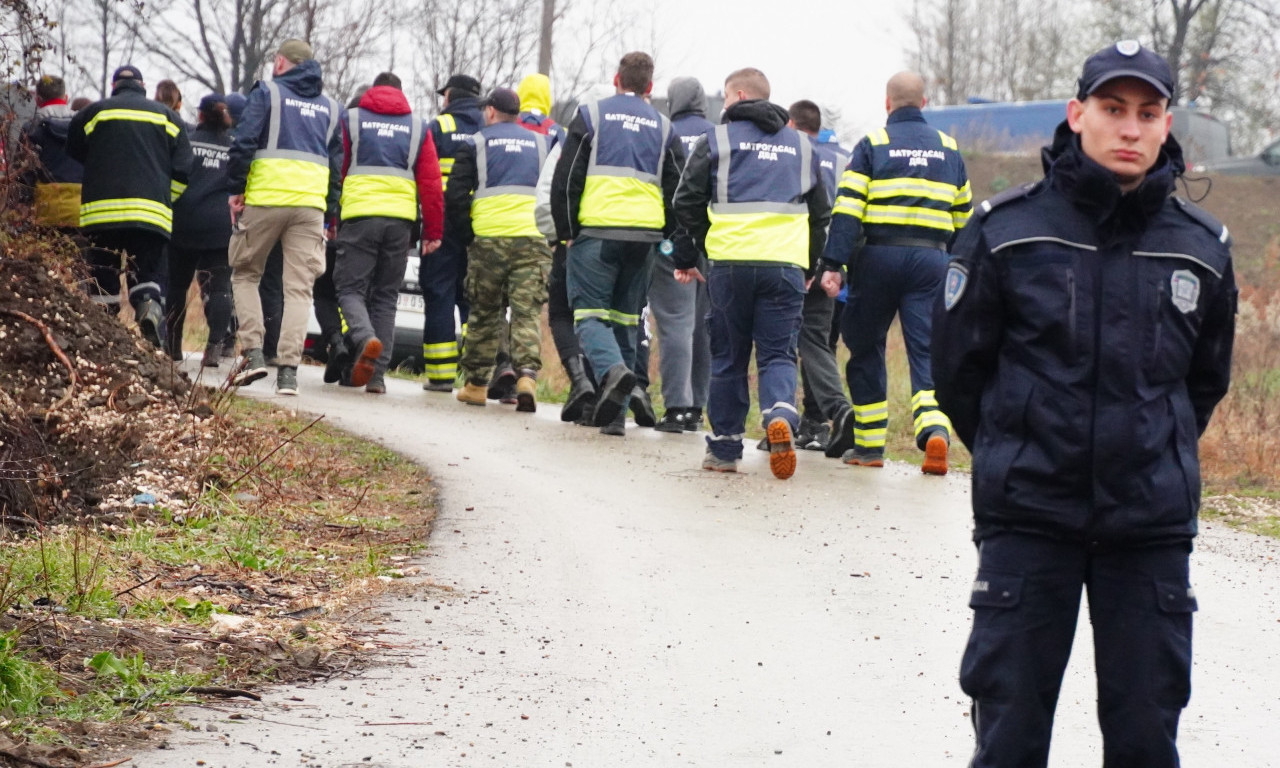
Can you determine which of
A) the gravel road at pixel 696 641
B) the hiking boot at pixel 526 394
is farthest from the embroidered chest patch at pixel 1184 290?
the hiking boot at pixel 526 394

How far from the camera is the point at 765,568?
7.66 metres

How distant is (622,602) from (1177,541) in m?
3.25

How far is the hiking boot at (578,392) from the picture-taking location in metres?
13.0

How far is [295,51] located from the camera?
43.8 feet

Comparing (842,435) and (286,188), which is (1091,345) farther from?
(286,188)

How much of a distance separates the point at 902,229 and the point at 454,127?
4995mm

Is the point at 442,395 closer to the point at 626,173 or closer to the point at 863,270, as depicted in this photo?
the point at 626,173

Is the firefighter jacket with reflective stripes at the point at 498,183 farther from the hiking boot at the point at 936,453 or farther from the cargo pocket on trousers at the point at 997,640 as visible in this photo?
the cargo pocket on trousers at the point at 997,640

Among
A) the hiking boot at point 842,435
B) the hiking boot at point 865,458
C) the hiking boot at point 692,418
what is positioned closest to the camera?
the hiking boot at point 865,458

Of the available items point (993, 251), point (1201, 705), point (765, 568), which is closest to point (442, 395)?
point (765, 568)

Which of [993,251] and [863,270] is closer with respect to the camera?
[993,251]

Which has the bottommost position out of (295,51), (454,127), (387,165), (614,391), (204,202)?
(614,391)

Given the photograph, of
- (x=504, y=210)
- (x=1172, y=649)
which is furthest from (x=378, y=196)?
(x=1172, y=649)

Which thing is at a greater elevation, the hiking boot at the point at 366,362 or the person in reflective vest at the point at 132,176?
the person in reflective vest at the point at 132,176
